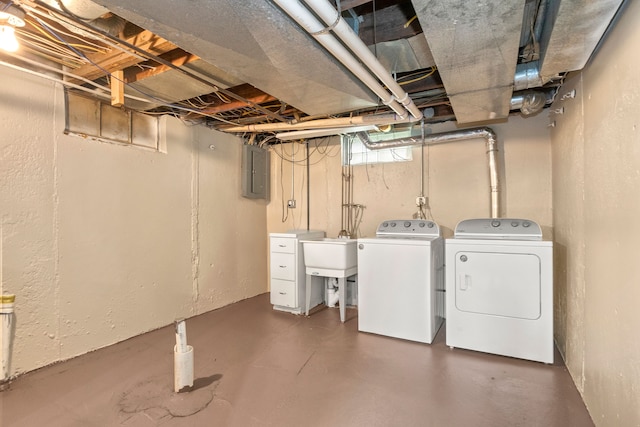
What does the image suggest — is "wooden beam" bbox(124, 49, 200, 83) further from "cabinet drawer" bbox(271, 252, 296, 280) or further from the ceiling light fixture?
"cabinet drawer" bbox(271, 252, 296, 280)

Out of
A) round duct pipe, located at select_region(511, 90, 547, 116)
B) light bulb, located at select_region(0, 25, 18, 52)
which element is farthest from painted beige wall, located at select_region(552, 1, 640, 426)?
light bulb, located at select_region(0, 25, 18, 52)

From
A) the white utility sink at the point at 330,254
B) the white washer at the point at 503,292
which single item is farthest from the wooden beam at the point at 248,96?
the white washer at the point at 503,292

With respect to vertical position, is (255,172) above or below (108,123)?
below

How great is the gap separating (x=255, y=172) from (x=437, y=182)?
7.54 feet

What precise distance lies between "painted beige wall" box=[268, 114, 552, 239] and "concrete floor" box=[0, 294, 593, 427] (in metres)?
1.41

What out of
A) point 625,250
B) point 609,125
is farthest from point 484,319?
point 609,125

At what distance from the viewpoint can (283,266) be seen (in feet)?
11.1

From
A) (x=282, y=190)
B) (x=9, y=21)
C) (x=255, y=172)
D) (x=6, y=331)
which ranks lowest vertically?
(x=6, y=331)

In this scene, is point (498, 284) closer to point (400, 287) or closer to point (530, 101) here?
point (400, 287)

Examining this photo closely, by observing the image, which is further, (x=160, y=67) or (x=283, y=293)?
(x=283, y=293)

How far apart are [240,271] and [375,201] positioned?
1.94 meters

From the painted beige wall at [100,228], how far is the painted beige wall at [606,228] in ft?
10.8

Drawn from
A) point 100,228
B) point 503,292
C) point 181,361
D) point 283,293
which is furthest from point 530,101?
point 100,228

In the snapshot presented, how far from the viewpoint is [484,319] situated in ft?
7.84
